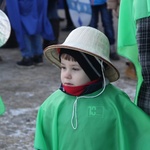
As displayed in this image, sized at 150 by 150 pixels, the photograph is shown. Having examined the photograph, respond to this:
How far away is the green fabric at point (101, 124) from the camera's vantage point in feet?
9.26

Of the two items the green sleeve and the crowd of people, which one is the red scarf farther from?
the green sleeve

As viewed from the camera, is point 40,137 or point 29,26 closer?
point 40,137

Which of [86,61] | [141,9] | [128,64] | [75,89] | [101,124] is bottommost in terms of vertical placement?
[128,64]

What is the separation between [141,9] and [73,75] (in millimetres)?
496

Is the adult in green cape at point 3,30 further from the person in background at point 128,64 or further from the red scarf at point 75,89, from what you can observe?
the person in background at point 128,64

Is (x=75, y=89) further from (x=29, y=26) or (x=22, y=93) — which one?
(x=29, y=26)

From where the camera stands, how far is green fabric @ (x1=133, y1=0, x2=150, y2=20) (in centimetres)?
274

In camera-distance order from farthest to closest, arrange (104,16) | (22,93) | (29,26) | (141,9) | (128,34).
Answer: (104,16)
(29,26)
(22,93)
(128,34)
(141,9)

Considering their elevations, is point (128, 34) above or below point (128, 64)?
above

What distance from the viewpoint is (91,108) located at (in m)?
2.83

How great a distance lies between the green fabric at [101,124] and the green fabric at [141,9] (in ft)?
1.41

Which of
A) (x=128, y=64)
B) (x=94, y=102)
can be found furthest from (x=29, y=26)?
(x=94, y=102)

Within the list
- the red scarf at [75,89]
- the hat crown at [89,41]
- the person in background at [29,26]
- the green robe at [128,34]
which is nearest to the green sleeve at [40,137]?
the red scarf at [75,89]

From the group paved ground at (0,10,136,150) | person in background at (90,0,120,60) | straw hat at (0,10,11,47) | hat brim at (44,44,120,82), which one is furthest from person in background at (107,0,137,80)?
hat brim at (44,44,120,82)
